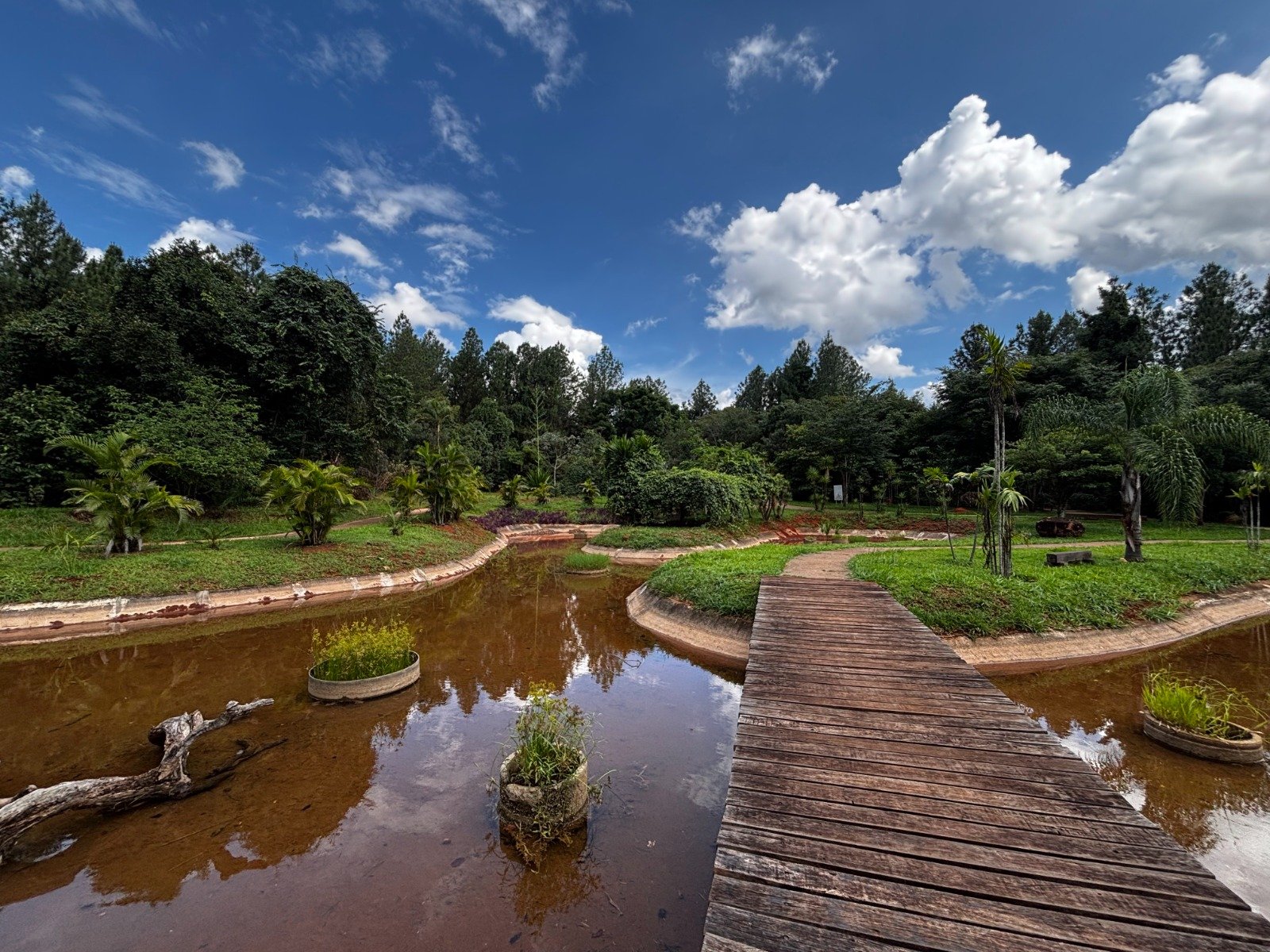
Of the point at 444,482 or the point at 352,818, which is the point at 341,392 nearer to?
the point at 444,482

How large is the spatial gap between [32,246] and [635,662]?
132ft

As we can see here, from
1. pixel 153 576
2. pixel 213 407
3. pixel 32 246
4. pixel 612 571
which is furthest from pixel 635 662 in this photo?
pixel 32 246

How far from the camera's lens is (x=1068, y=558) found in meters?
12.1

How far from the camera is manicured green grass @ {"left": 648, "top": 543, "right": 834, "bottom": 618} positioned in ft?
32.8

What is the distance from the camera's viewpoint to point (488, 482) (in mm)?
41250

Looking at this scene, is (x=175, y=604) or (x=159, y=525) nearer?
(x=175, y=604)

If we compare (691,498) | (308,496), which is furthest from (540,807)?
(691,498)

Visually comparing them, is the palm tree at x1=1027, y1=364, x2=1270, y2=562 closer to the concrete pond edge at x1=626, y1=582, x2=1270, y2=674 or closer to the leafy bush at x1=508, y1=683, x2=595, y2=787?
the concrete pond edge at x1=626, y1=582, x2=1270, y2=674

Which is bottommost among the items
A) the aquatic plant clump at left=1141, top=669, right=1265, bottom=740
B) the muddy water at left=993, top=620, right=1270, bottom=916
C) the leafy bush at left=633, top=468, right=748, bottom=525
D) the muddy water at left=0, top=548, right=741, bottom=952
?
the muddy water at left=0, top=548, right=741, bottom=952

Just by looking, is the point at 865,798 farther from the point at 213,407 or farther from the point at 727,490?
the point at 213,407

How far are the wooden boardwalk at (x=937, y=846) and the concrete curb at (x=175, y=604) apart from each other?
12411mm

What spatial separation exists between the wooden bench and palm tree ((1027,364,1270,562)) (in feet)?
2.87

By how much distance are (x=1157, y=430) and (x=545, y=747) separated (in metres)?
15.5

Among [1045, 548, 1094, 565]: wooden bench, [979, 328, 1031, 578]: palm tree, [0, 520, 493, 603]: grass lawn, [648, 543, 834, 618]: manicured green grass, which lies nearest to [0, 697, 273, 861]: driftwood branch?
[0, 520, 493, 603]: grass lawn
